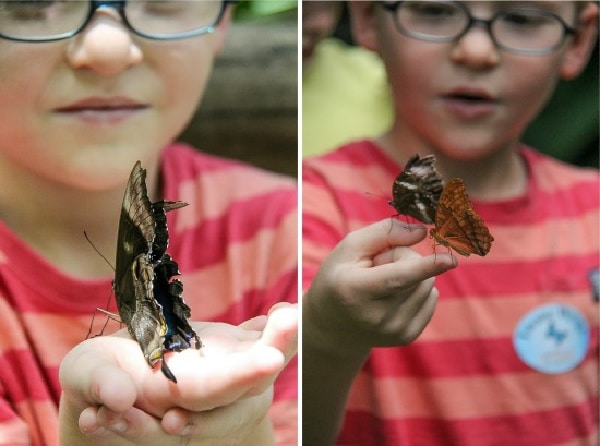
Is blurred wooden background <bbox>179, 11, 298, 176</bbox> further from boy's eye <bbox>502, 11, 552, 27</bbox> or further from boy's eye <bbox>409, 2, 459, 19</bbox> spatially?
boy's eye <bbox>502, 11, 552, 27</bbox>

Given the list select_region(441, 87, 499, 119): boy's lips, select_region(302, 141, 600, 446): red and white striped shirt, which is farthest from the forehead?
select_region(302, 141, 600, 446): red and white striped shirt

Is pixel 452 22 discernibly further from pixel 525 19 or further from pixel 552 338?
pixel 552 338

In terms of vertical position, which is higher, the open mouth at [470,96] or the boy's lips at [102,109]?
the boy's lips at [102,109]

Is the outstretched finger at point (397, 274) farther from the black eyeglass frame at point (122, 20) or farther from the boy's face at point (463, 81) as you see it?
the black eyeglass frame at point (122, 20)

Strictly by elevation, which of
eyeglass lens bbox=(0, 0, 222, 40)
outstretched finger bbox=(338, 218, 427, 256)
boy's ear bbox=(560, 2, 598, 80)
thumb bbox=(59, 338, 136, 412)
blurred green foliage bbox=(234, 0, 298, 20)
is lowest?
thumb bbox=(59, 338, 136, 412)

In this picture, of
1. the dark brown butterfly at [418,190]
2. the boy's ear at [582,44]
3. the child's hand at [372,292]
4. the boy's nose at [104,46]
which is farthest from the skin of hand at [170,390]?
the boy's ear at [582,44]
